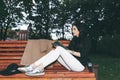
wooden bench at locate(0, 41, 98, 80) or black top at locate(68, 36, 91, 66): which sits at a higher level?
black top at locate(68, 36, 91, 66)

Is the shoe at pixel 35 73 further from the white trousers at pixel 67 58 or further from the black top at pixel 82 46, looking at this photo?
the black top at pixel 82 46

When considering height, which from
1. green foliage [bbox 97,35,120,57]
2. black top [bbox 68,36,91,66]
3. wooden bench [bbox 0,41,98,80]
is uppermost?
black top [bbox 68,36,91,66]

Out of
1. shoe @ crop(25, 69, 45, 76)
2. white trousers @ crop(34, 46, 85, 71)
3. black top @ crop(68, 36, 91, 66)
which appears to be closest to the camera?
shoe @ crop(25, 69, 45, 76)

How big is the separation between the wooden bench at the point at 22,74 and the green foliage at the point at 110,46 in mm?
11890

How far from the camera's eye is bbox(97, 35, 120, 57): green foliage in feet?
65.8

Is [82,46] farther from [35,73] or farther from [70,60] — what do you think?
[35,73]


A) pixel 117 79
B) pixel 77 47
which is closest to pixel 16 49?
pixel 77 47

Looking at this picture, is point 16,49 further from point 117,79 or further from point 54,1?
point 54,1

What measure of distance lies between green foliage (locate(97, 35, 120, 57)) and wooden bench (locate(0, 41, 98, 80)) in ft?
39.0

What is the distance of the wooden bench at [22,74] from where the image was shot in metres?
6.42

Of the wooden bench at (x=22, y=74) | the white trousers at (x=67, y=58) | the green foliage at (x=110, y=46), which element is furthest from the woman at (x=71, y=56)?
the green foliage at (x=110, y=46)

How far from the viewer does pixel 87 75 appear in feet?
21.1

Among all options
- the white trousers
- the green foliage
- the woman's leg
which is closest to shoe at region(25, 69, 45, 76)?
the white trousers

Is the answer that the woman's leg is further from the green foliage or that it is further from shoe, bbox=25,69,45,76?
the green foliage
